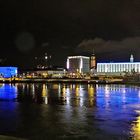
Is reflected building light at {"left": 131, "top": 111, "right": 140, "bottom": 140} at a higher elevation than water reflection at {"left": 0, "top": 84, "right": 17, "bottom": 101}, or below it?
higher

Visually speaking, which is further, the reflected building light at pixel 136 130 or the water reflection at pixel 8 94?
the water reflection at pixel 8 94

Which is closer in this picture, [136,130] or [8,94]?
[136,130]

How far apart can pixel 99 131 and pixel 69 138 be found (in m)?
2.39

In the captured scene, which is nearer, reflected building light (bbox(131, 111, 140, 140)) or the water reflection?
reflected building light (bbox(131, 111, 140, 140))

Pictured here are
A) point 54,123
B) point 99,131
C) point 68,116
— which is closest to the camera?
point 99,131

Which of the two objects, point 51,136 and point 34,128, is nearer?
point 51,136

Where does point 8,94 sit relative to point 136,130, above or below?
below

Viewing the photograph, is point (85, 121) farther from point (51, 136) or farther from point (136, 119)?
point (51, 136)

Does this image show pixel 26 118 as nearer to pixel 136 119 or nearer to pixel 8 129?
pixel 8 129

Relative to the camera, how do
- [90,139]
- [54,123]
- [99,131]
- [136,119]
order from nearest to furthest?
[90,139], [99,131], [54,123], [136,119]

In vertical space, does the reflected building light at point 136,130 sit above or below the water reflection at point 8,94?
above

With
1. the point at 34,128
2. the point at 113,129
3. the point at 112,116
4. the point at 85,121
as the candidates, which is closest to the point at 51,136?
the point at 34,128

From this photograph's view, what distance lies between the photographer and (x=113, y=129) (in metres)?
18.4

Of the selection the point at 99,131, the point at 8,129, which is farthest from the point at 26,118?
the point at 99,131
